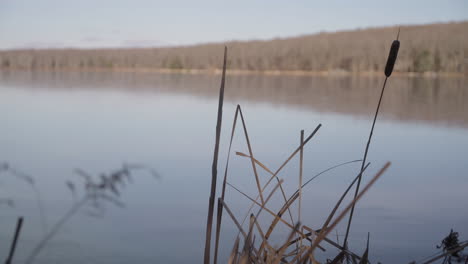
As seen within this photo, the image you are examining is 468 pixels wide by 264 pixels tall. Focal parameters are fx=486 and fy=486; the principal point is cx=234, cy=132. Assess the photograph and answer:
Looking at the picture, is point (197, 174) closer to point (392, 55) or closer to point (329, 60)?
point (392, 55)

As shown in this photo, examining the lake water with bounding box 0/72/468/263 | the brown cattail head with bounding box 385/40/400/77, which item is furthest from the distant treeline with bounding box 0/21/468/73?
the brown cattail head with bounding box 385/40/400/77

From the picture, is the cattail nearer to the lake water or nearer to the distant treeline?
the lake water

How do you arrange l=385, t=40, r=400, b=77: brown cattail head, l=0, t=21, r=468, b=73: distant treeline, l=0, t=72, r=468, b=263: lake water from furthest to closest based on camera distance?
l=0, t=21, r=468, b=73: distant treeline, l=0, t=72, r=468, b=263: lake water, l=385, t=40, r=400, b=77: brown cattail head

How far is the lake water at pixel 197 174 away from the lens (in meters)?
1.17

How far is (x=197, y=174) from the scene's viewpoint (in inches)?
71.6

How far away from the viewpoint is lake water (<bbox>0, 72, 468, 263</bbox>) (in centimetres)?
117

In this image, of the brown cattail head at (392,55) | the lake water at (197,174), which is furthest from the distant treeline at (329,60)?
the brown cattail head at (392,55)

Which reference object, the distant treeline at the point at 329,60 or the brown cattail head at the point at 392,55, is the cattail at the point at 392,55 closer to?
the brown cattail head at the point at 392,55

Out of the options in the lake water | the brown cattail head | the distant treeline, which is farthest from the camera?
the distant treeline

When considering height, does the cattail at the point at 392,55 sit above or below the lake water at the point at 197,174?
above

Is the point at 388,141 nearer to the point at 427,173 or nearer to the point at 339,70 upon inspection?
the point at 427,173

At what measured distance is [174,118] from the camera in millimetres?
3484

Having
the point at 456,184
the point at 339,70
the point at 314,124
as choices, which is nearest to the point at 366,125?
the point at 314,124

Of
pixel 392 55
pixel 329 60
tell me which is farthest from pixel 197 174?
pixel 329 60
